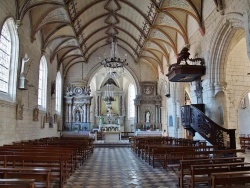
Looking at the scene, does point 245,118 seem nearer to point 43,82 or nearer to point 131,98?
point 131,98

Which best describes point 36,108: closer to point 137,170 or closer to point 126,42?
point 137,170

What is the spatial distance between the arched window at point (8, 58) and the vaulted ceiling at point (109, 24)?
778 millimetres

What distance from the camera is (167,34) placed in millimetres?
17938

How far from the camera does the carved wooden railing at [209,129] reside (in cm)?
→ 1013

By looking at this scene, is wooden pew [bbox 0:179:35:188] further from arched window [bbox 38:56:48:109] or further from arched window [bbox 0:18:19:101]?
arched window [bbox 38:56:48:109]

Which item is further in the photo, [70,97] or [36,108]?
[70,97]

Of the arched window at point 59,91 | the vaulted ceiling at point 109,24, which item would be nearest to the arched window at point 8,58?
the vaulted ceiling at point 109,24

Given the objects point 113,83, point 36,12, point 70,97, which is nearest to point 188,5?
point 36,12

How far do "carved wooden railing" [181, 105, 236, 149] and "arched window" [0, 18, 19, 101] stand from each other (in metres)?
8.44

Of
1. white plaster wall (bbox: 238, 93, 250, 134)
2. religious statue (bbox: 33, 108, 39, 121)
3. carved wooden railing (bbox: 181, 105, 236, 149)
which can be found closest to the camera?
carved wooden railing (bbox: 181, 105, 236, 149)

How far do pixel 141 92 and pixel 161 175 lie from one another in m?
18.6

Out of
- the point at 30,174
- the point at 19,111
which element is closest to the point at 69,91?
the point at 19,111

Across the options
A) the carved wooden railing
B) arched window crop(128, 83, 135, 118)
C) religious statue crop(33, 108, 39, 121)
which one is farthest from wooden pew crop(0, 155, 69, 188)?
arched window crop(128, 83, 135, 118)

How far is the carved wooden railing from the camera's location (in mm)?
10133
